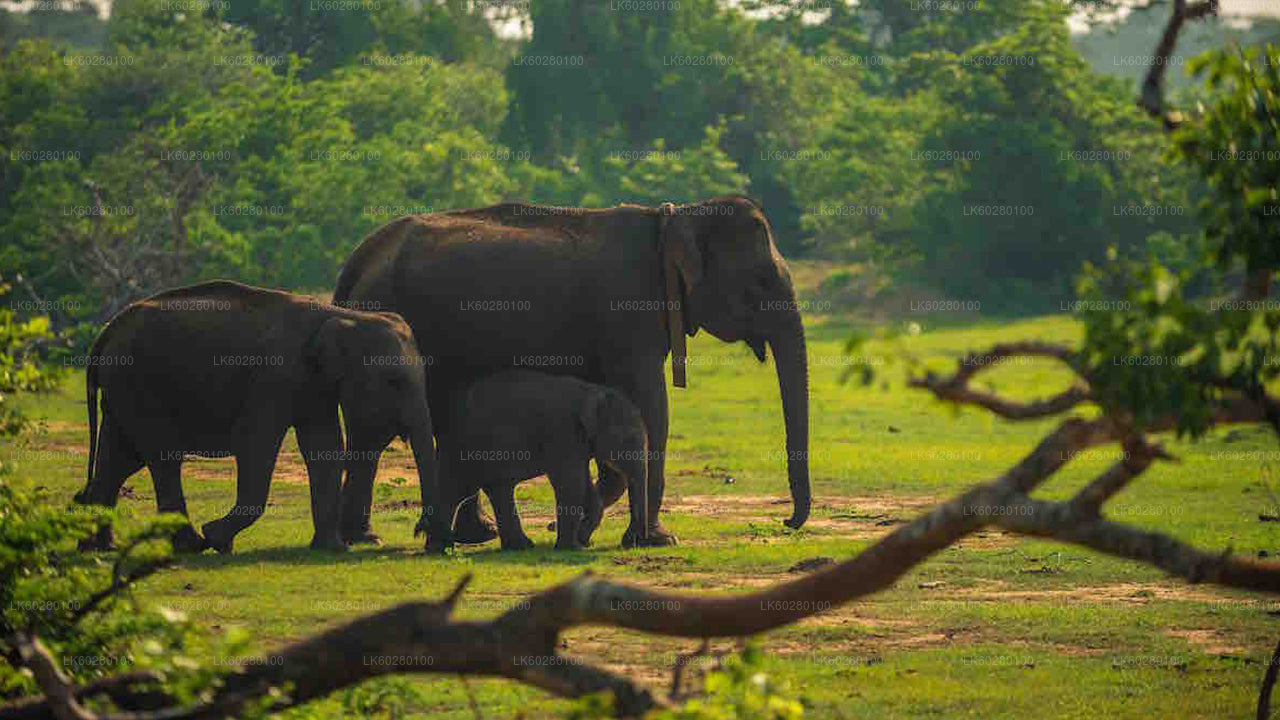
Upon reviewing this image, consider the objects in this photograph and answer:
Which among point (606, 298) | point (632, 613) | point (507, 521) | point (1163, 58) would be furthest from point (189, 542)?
point (1163, 58)

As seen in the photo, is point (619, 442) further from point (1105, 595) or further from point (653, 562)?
point (1105, 595)

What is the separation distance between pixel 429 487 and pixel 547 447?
1.10 meters

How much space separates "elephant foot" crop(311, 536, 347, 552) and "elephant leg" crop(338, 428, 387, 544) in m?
0.61

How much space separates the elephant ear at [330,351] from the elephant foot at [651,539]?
2.66 m

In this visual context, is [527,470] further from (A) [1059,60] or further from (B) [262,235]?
(A) [1059,60]

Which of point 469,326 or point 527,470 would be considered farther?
point 469,326

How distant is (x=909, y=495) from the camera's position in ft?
67.7

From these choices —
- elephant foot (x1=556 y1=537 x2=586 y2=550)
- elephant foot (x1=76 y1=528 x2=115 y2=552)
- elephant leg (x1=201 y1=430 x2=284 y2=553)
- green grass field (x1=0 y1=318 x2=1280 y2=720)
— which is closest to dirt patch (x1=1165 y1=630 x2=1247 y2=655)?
green grass field (x1=0 y1=318 x2=1280 y2=720)

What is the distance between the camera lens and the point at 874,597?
14398 millimetres

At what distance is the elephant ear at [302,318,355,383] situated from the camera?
1625 cm

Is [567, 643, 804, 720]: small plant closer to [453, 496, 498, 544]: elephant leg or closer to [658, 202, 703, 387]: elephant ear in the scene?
[453, 496, 498, 544]: elephant leg

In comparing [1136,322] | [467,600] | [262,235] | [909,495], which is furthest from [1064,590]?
[262,235]

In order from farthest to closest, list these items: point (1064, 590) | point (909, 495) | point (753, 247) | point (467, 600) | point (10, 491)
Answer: point (909, 495) < point (753, 247) < point (1064, 590) < point (467, 600) < point (10, 491)

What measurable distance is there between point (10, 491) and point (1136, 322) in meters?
5.72
